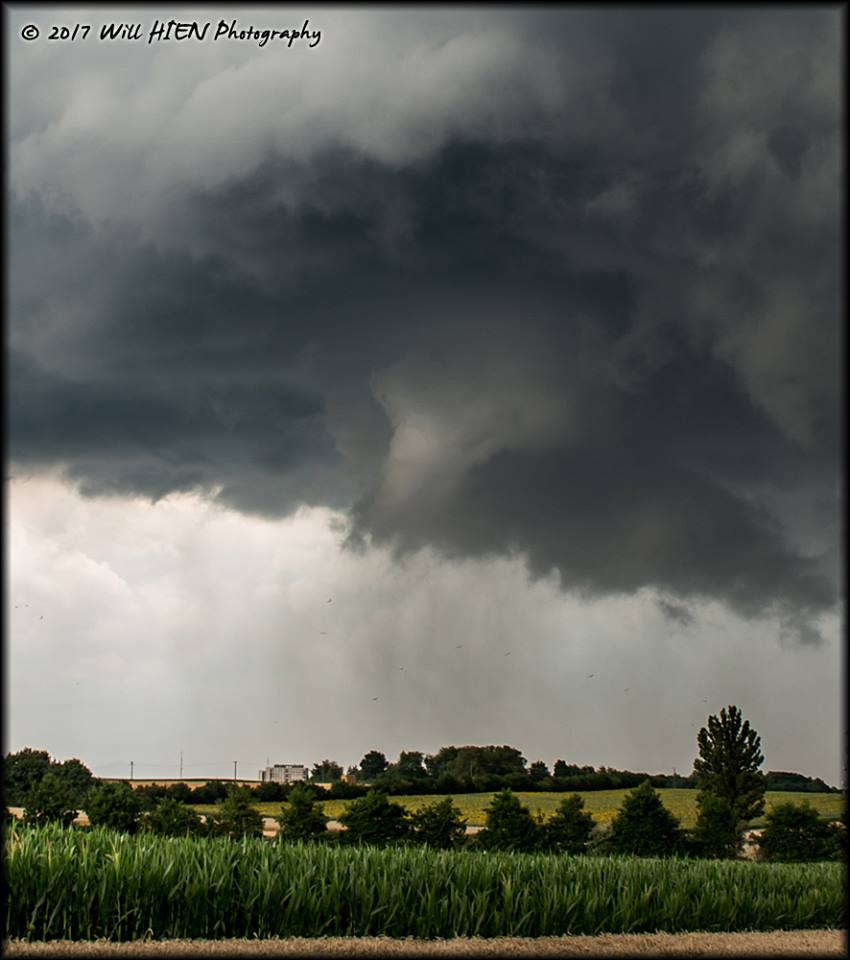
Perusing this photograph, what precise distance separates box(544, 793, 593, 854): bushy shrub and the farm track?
619 inches

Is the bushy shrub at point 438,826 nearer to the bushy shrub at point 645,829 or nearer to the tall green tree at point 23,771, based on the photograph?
the bushy shrub at point 645,829

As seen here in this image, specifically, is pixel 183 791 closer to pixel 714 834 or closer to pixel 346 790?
pixel 346 790

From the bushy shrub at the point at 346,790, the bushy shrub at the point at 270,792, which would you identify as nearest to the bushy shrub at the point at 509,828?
the bushy shrub at the point at 346,790

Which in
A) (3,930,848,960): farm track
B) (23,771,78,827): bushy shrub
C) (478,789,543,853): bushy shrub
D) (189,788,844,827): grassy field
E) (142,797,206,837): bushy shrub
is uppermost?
(3,930,848,960): farm track

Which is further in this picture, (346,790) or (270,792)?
(346,790)

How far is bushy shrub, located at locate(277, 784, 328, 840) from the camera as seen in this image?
27.2 meters

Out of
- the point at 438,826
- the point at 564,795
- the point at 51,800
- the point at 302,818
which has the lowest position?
the point at 564,795

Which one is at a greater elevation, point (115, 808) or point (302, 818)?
point (115, 808)

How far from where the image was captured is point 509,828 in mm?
28547

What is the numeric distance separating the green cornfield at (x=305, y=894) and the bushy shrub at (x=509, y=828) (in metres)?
13.3

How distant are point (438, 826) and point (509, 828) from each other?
2.02m

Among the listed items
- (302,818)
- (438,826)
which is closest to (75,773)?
(302,818)

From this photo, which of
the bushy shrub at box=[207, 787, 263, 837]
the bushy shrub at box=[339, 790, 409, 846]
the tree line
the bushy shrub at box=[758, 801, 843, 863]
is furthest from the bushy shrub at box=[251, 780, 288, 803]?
the bushy shrub at box=[758, 801, 843, 863]

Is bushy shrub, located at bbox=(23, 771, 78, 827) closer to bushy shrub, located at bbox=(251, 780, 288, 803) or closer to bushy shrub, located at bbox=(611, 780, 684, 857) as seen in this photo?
bushy shrub, located at bbox=(251, 780, 288, 803)
